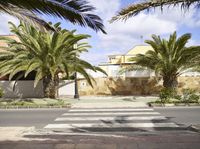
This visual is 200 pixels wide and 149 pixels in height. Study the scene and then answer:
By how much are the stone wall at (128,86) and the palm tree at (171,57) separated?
11.4ft

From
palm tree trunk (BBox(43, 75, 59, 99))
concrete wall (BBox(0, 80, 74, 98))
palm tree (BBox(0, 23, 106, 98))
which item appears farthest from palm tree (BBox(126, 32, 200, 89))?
concrete wall (BBox(0, 80, 74, 98))

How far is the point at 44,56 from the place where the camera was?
2498cm

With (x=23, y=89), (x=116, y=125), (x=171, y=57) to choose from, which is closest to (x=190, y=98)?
(x=171, y=57)

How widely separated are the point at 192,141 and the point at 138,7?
3333 millimetres

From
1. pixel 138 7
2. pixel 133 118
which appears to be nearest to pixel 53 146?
pixel 138 7

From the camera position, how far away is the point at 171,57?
26594 millimetres

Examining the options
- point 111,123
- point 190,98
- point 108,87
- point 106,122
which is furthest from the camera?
point 108,87

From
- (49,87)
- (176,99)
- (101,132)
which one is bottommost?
(101,132)

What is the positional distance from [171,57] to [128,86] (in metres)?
5.75

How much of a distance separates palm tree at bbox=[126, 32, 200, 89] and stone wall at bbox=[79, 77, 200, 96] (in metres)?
3.48

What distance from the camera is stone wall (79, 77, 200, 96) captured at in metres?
30.6

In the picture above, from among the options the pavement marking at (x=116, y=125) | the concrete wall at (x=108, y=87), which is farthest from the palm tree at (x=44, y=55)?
the pavement marking at (x=116, y=125)

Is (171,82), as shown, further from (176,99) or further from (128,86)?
(128,86)

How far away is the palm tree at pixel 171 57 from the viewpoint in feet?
86.6
